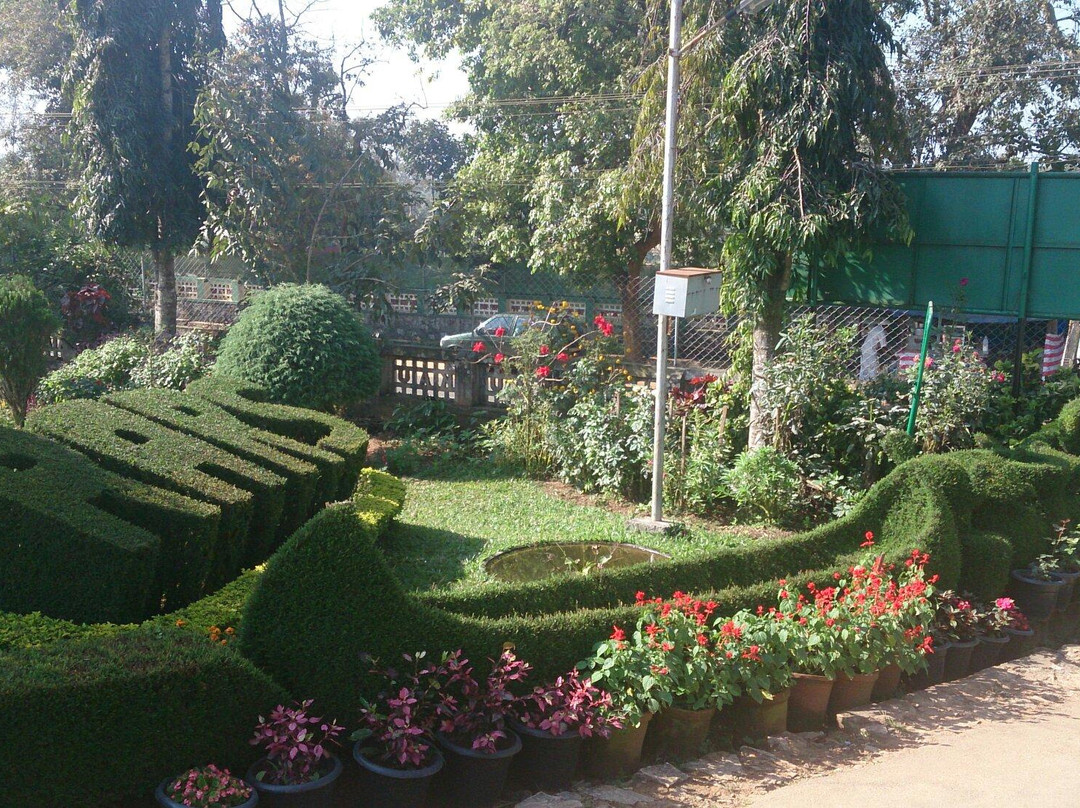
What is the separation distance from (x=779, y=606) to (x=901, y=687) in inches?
41.6

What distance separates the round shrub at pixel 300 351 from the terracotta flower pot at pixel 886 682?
6.86 metres

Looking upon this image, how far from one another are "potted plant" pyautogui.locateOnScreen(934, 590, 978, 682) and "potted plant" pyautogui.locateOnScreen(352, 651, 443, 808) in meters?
3.16

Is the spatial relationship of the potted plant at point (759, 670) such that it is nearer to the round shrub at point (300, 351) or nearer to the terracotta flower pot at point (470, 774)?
the terracotta flower pot at point (470, 774)

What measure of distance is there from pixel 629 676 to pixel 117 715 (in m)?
1.98

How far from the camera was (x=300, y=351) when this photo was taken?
10094 millimetres

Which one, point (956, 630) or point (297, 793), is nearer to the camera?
point (297, 793)

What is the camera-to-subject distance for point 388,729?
137 inches

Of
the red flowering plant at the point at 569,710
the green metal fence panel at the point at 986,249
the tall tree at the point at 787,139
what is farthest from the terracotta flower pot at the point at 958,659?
the green metal fence panel at the point at 986,249

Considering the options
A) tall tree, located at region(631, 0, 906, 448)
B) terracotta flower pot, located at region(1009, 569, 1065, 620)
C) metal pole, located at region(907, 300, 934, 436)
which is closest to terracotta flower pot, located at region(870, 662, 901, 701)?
terracotta flower pot, located at region(1009, 569, 1065, 620)

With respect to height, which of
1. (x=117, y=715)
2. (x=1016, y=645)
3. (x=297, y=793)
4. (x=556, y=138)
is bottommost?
(x=1016, y=645)

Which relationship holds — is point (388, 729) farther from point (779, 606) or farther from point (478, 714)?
point (779, 606)

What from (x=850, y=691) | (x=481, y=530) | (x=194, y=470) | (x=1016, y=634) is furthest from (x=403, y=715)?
(x=481, y=530)

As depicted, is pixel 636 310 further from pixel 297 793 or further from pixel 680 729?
pixel 297 793

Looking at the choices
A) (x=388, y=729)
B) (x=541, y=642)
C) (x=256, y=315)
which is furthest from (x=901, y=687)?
(x=256, y=315)
